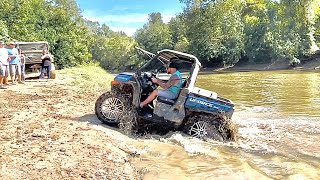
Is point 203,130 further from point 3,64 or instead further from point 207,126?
point 3,64

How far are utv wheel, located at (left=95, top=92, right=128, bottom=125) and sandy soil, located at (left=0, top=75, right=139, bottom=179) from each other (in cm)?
30

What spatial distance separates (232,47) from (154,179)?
52.1m

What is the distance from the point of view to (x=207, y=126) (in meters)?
8.12

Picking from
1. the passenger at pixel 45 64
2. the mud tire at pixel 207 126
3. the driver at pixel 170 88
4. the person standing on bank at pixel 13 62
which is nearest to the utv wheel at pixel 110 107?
the driver at pixel 170 88

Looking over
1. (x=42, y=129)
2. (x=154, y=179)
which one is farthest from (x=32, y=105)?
(x=154, y=179)

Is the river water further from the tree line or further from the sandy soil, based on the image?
the tree line

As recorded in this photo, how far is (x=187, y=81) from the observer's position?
8.25 metres

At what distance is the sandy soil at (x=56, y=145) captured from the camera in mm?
5273

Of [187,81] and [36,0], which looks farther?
[36,0]

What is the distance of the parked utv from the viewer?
8.04 m

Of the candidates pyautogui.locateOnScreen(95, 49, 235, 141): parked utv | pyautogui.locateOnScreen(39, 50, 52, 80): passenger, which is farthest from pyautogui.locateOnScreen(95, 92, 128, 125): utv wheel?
pyautogui.locateOnScreen(39, 50, 52, 80): passenger

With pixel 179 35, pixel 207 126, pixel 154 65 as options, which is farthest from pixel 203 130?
pixel 179 35

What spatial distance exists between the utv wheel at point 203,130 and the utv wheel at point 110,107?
151cm

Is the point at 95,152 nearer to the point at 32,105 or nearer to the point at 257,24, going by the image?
the point at 32,105
